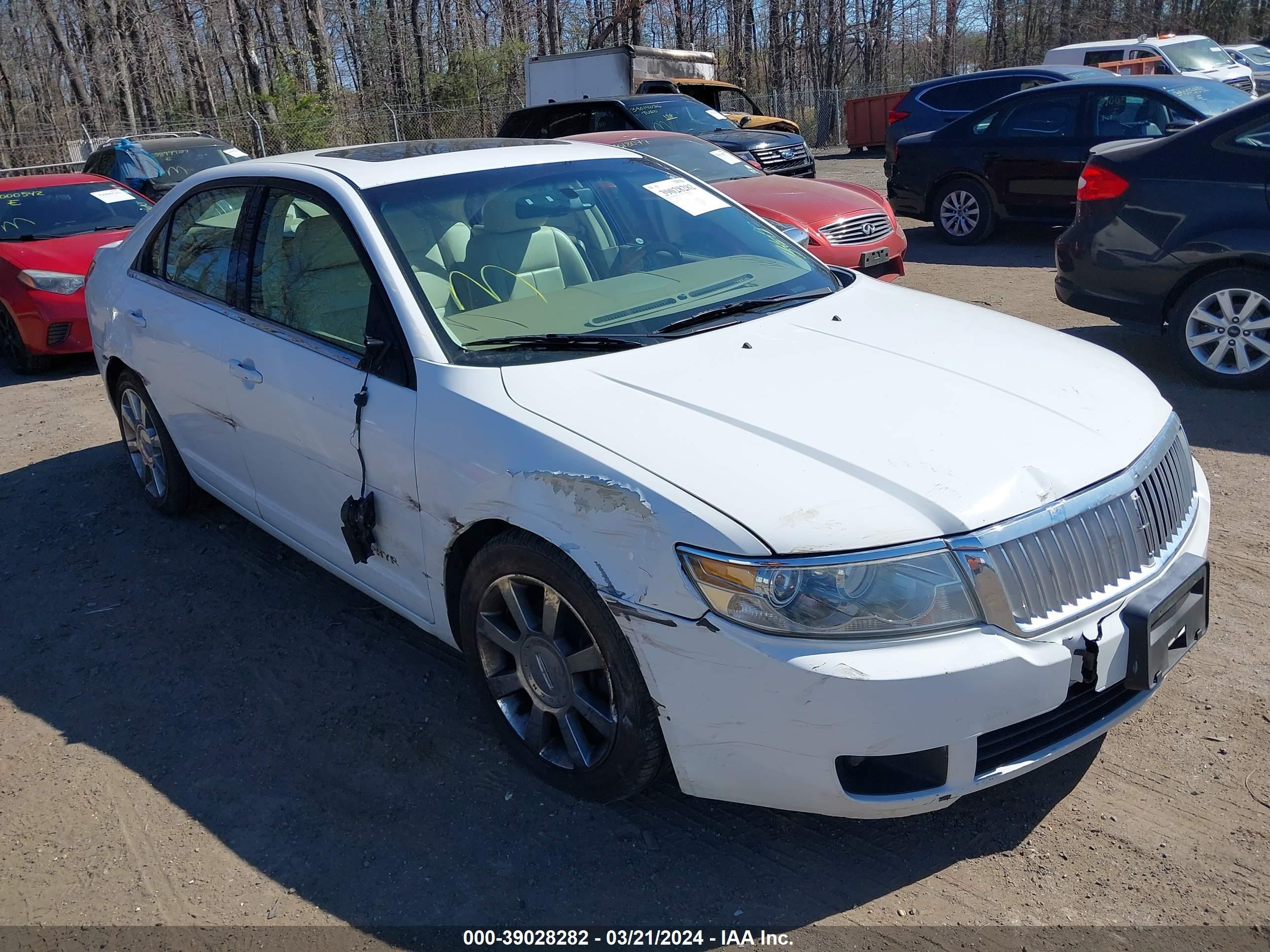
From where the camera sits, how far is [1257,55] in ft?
74.9

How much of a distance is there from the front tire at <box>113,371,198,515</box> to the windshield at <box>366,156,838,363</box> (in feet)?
6.98

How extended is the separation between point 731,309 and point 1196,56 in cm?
1929

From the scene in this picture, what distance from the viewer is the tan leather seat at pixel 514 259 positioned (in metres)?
3.55

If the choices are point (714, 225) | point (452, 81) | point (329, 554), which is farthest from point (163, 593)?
point (452, 81)

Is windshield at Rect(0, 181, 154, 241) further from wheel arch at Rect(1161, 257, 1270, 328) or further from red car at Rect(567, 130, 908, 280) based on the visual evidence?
wheel arch at Rect(1161, 257, 1270, 328)

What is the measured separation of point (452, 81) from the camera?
27.5 meters

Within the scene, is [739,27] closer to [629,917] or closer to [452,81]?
[452,81]

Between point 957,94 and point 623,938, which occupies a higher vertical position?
point 957,94

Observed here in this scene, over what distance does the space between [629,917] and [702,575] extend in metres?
0.91

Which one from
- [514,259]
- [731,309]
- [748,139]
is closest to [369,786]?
[514,259]

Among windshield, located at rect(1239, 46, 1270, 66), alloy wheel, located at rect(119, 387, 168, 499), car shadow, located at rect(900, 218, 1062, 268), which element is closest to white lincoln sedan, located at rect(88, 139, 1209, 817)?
alloy wheel, located at rect(119, 387, 168, 499)

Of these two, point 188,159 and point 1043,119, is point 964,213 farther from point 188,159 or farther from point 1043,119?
point 188,159

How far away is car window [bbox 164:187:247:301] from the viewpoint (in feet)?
14.2

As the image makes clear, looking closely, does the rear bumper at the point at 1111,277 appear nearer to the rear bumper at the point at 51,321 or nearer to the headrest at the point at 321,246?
the headrest at the point at 321,246
